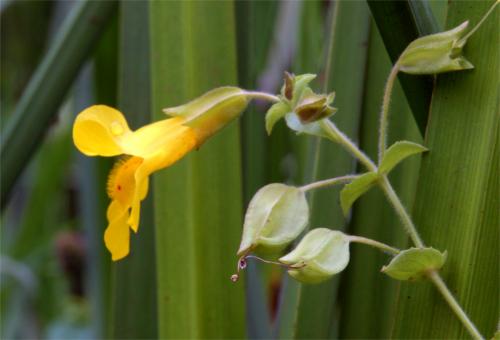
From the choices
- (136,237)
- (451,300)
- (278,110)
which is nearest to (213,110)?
(278,110)

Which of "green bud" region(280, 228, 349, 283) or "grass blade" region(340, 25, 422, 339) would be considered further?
"grass blade" region(340, 25, 422, 339)

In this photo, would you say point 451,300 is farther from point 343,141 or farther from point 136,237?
point 136,237

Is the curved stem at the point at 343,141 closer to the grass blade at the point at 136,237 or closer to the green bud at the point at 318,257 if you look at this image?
the green bud at the point at 318,257

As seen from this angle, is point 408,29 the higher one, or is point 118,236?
point 408,29

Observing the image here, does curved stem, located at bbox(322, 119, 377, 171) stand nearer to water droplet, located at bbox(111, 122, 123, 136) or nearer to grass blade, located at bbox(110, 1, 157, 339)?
water droplet, located at bbox(111, 122, 123, 136)

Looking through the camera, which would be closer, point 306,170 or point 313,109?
point 313,109

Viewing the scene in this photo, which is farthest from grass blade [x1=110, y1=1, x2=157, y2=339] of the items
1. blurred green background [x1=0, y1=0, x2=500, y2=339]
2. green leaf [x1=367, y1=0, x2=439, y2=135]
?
green leaf [x1=367, y1=0, x2=439, y2=135]

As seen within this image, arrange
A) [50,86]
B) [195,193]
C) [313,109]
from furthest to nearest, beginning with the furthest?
1. [50,86]
2. [195,193]
3. [313,109]

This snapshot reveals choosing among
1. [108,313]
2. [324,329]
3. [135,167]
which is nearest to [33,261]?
[108,313]
